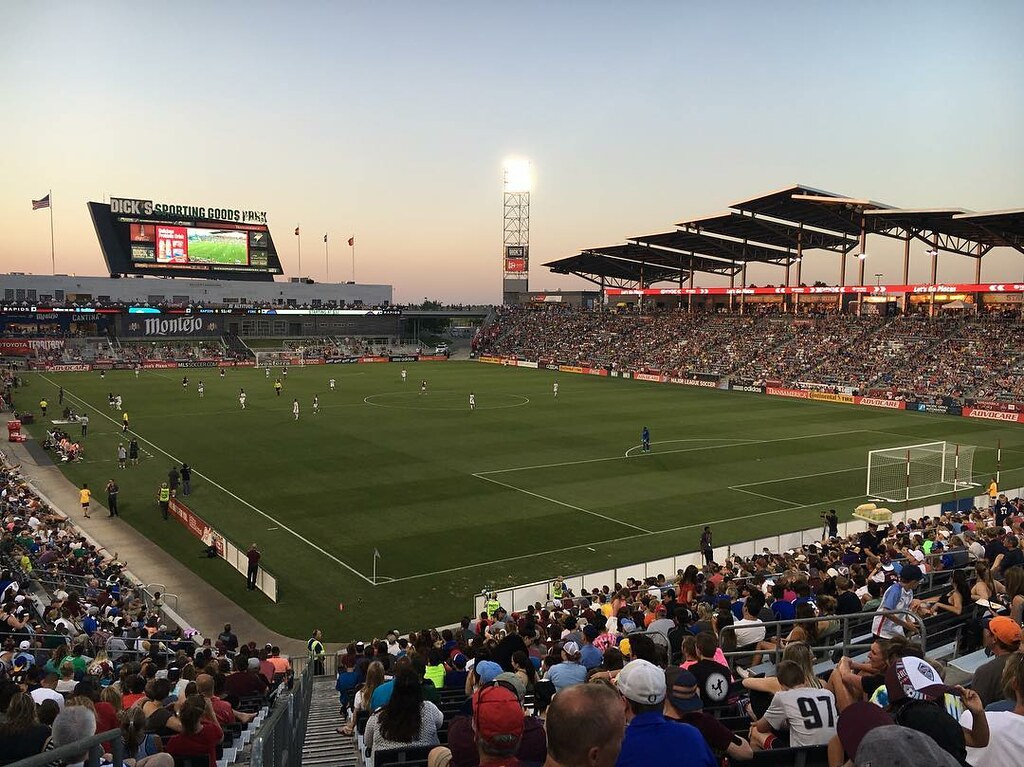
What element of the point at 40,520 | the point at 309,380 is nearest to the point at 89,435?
the point at 40,520

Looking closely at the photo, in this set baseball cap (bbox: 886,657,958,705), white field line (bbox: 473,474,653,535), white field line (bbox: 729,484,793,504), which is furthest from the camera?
white field line (bbox: 729,484,793,504)

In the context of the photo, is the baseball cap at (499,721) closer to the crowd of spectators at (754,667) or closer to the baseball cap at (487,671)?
the crowd of spectators at (754,667)

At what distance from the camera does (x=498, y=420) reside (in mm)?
50938

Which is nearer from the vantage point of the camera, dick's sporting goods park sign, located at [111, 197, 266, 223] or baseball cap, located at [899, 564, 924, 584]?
baseball cap, located at [899, 564, 924, 584]

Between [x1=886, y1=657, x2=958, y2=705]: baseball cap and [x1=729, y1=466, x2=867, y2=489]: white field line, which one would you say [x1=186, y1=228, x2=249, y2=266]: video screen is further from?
[x1=886, y1=657, x2=958, y2=705]: baseball cap

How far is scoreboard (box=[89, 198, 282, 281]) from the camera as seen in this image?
9631 centimetres

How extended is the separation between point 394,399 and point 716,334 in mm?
39387

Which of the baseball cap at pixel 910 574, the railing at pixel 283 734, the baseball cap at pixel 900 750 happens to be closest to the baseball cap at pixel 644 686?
the baseball cap at pixel 900 750

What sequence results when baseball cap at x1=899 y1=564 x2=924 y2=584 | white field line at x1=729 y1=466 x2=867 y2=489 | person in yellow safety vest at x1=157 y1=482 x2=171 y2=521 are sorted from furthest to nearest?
white field line at x1=729 y1=466 x2=867 y2=489 < person in yellow safety vest at x1=157 y1=482 x2=171 y2=521 < baseball cap at x1=899 y1=564 x2=924 y2=584

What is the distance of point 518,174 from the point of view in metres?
116

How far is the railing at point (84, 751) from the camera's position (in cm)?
416

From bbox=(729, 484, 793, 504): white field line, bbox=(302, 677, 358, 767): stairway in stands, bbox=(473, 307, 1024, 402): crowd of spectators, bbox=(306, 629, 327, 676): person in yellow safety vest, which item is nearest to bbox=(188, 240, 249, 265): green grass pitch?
bbox=(473, 307, 1024, 402): crowd of spectators

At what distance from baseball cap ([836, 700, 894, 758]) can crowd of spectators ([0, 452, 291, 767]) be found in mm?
4676

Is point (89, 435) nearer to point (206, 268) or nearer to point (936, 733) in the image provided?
point (936, 733)
